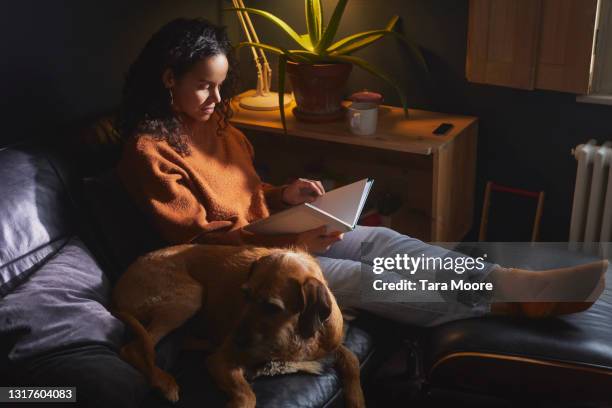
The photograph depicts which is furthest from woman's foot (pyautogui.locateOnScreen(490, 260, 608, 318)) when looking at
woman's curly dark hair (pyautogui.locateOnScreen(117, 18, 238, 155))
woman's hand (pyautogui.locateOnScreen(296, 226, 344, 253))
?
woman's curly dark hair (pyautogui.locateOnScreen(117, 18, 238, 155))

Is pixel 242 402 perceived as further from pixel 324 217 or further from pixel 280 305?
pixel 324 217

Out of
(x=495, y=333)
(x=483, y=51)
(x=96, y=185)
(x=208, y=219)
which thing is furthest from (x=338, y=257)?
(x=483, y=51)

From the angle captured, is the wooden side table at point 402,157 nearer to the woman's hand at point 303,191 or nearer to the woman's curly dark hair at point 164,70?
the woman's hand at point 303,191

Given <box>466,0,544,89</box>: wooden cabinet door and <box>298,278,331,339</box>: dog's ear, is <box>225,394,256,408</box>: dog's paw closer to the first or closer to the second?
<box>298,278,331,339</box>: dog's ear

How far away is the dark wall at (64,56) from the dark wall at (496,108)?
A: 2.72 feet

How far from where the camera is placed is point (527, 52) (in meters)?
2.38

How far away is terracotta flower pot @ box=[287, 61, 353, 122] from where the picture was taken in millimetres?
2539

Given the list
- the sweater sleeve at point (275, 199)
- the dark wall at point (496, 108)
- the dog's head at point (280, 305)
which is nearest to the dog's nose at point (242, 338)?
the dog's head at point (280, 305)

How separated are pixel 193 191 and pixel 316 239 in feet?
1.31

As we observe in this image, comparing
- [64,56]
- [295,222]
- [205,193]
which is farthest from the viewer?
[64,56]

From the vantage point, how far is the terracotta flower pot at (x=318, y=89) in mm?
2539

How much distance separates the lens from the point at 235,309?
5.77 feet

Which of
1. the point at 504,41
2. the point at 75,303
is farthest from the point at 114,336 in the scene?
the point at 504,41

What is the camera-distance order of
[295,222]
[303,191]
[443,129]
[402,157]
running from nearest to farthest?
[295,222] → [303,191] → [443,129] → [402,157]
